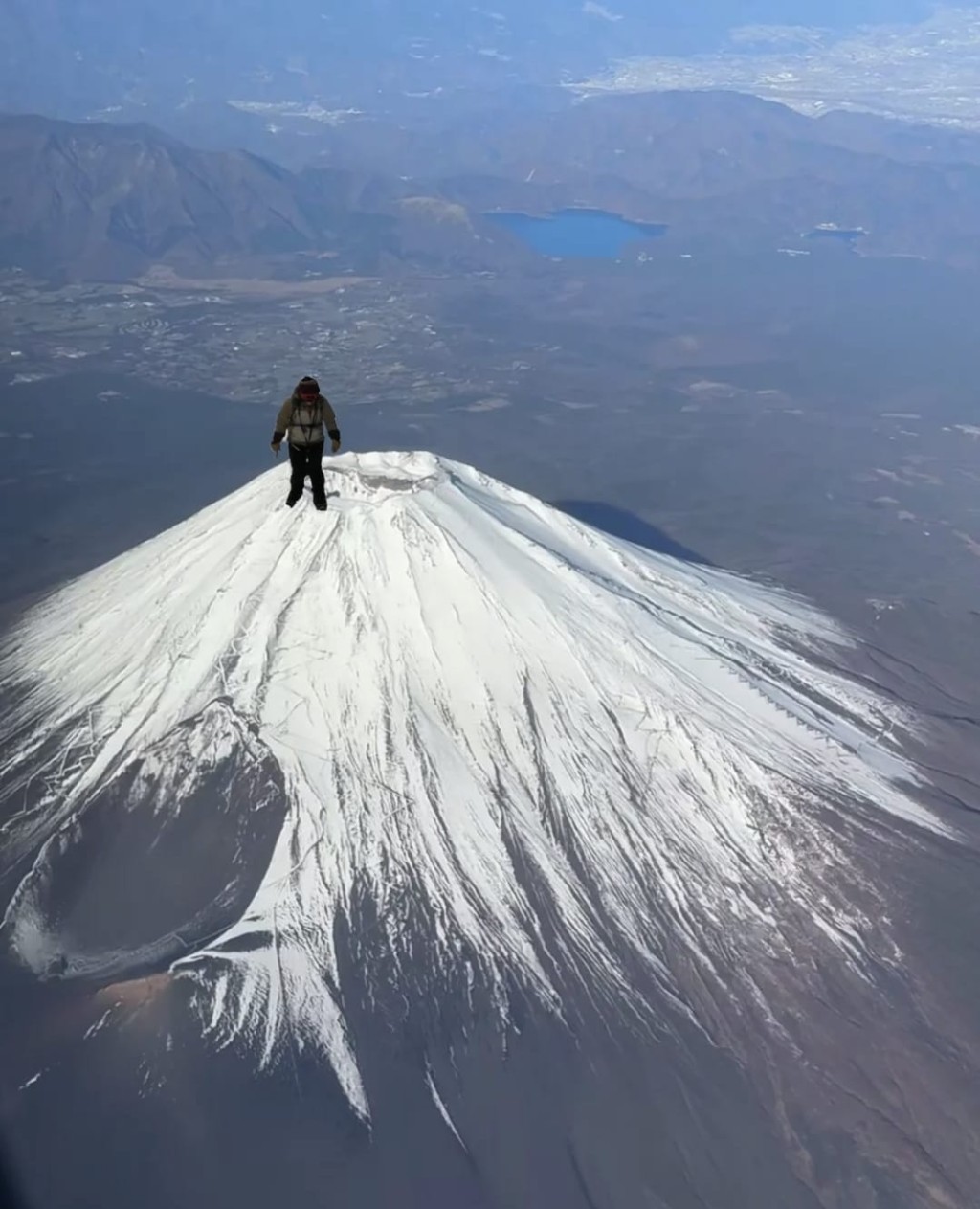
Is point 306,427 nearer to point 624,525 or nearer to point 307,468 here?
point 307,468

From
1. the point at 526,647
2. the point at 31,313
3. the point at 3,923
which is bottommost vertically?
the point at 31,313

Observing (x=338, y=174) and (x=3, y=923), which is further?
(x=338, y=174)

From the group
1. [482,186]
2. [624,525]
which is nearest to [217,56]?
[482,186]

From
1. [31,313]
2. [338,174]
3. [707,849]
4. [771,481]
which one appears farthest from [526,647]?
[338,174]

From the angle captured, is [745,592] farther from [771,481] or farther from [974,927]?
[771,481]

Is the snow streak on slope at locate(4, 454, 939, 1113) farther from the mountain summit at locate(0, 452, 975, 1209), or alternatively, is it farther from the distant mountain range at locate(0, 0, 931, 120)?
the distant mountain range at locate(0, 0, 931, 120)

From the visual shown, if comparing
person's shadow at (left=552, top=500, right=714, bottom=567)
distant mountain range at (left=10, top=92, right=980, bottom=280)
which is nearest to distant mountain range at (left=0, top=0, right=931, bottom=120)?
distant mountain range at (left=10, top=92, right=980, bottom=280)

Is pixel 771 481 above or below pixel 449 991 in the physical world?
below
